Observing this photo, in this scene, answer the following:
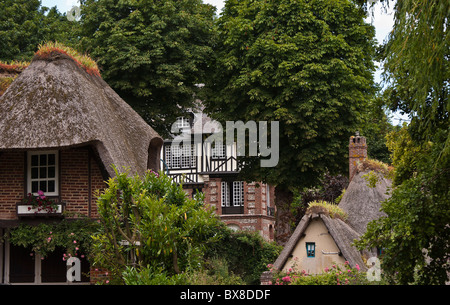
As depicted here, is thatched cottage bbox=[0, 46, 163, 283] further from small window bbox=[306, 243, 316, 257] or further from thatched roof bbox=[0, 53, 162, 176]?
small window bbox=[306, 243, 316, 257]

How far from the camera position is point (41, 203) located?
1969cm

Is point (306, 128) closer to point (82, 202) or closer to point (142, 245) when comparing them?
point (82, 202)

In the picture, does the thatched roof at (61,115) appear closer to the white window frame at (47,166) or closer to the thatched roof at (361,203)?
the white window frame at (47,166)

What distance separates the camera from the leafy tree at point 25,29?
118ft

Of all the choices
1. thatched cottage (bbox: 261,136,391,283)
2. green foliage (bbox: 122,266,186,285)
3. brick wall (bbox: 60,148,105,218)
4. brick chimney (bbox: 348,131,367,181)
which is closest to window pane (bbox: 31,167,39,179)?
brick wall (bbox: 60,148,105,218)

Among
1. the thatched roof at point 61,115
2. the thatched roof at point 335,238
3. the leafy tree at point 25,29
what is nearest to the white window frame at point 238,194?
the leafy tree at point 25,29

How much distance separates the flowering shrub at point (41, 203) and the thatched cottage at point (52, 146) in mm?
115

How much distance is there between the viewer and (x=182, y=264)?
48.5 feet

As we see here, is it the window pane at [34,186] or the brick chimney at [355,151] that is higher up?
the brick chimney at [355,151]

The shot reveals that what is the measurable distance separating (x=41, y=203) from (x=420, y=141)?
11.0 metres

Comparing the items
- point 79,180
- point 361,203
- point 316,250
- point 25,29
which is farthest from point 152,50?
point 25,29

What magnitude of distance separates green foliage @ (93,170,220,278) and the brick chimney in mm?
Result: 12656

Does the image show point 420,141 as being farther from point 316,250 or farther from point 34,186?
point 34,186
